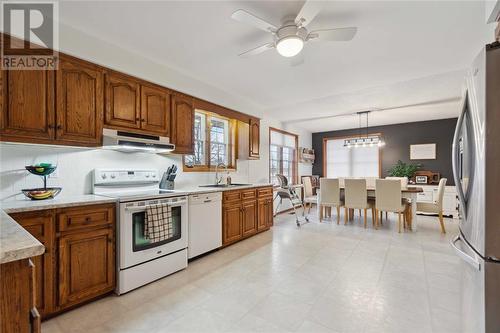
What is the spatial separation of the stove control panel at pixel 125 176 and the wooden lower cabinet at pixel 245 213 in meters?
1.03

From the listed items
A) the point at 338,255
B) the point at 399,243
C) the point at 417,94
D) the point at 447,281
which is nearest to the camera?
the point at 447,281

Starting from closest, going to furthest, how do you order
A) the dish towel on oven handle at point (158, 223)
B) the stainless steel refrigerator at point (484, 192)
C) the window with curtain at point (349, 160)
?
the stainless steel refrigerator at point (484, 192) → the dish towel on oven handle at point (158, 223) → the window with curtain at point (349, 160)

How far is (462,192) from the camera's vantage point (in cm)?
129

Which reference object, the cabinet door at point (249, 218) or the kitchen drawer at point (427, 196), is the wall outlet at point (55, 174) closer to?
the cabinet door at point (249, 218)

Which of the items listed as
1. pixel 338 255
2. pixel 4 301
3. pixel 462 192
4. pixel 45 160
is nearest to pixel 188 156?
pixel 45 160

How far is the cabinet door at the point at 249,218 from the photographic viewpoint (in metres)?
3.62

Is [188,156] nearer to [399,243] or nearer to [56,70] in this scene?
[56,70]

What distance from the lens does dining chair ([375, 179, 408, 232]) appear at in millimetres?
4109

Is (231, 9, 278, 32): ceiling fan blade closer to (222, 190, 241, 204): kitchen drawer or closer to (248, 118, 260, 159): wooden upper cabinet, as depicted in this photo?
(222, 190, 241, 204): kitchen drawer

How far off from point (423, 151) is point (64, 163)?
7.69 meters

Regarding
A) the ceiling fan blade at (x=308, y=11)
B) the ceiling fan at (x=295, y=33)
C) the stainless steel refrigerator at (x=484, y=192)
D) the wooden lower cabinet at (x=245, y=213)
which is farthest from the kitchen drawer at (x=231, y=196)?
the stainless steel refrigerator at (x=484, y=192)

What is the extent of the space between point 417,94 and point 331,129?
3407 millimetres

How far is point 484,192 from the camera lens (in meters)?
1.04

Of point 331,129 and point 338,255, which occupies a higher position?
point 331,129
